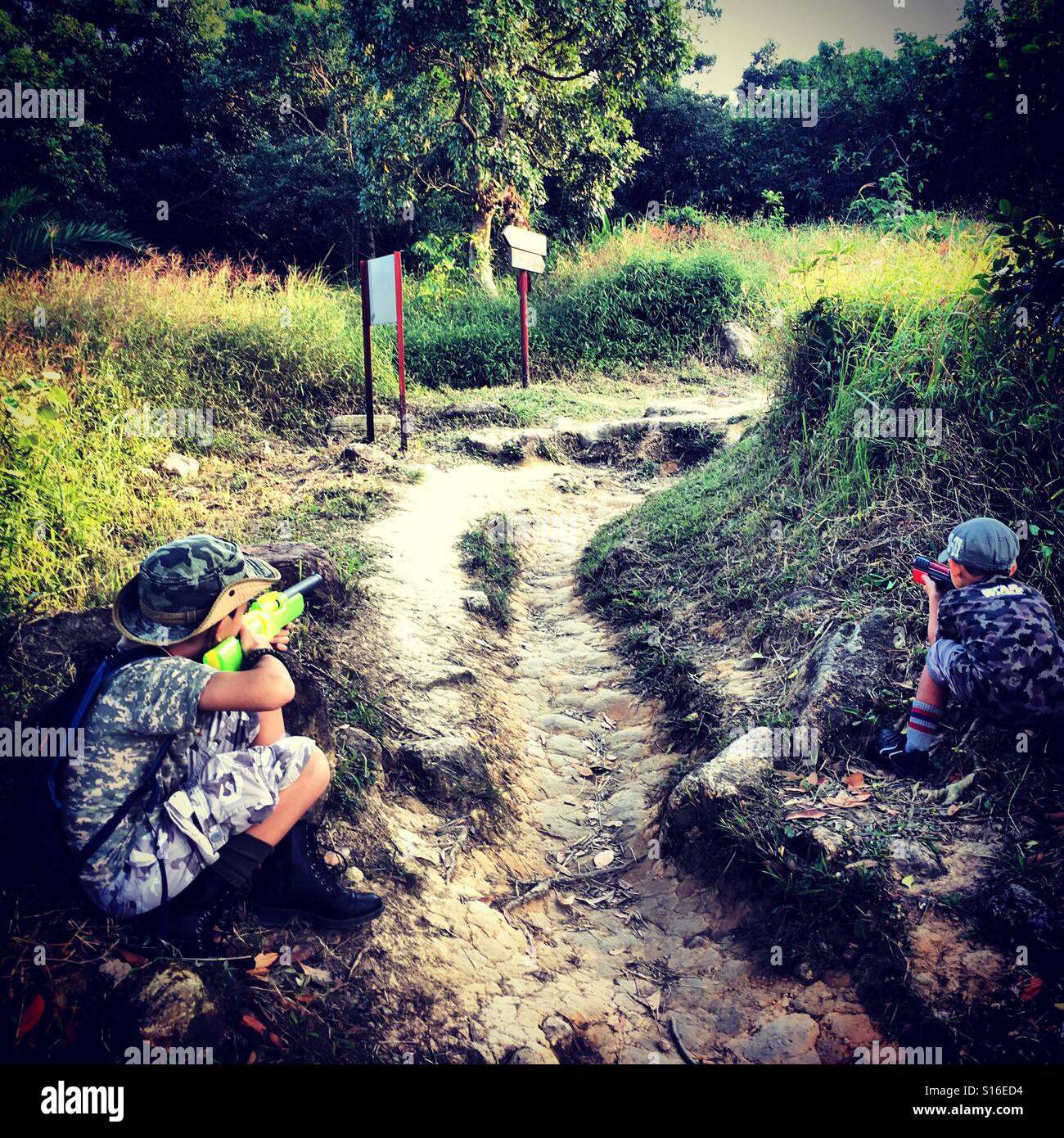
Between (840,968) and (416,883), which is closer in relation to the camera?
(840,968)

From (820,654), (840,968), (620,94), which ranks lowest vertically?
(840,968)

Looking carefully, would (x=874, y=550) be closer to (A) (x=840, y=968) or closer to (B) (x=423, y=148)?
(A) (x=840, y=968)

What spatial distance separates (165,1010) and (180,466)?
5323mm

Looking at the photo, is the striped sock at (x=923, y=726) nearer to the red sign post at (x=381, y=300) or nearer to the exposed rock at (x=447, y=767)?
the exposed rock at (x=447, y=767)

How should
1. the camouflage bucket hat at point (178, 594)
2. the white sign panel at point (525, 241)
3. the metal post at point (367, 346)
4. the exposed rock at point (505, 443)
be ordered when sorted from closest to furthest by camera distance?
1. the camouflage bucket hat at point (178, 594)
2. the metal post at point (367, 346)
3. the exposed rock at point (505, 443)
4. the white sign panel at point (525, 241)

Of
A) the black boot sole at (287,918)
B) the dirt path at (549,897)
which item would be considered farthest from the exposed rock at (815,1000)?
the black boot sole at (287,918)

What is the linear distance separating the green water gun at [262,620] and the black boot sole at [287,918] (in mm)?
827

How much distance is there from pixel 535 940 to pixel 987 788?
181cm

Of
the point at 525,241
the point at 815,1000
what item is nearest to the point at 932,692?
the point at 815,1000

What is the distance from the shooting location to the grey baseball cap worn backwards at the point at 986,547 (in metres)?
3.08

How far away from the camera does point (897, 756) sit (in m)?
3.27

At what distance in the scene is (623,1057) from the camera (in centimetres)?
263

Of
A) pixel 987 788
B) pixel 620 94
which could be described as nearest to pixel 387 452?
pixel 987 788

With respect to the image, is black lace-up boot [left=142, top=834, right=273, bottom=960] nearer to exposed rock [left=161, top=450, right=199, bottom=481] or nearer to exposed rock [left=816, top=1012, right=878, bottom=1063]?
exposed rock [left=816, top=1012, right=878, bottom=1063]
